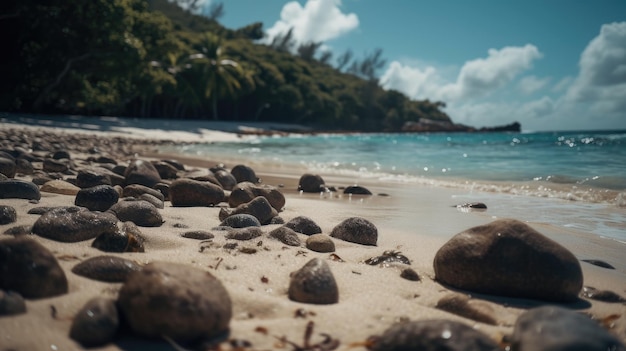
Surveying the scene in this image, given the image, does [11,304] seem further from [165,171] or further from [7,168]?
[165,171]

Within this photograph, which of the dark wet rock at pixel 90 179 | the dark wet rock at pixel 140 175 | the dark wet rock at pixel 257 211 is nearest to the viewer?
the dark wet rock at pixel 257 211

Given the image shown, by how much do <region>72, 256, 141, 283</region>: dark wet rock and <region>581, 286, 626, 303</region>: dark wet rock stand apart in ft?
7.49

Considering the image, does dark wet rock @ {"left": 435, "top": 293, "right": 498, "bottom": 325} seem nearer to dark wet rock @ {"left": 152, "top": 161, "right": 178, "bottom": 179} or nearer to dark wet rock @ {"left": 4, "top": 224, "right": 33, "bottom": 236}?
dark wet rock @ {"left": 4, "top": 224, "right": 33, "bottom": 236}

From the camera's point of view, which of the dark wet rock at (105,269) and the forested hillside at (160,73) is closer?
the dark wet rock at (105,269)

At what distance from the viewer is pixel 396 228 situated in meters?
4.04

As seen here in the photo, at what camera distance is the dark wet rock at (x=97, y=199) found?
3.54 metres

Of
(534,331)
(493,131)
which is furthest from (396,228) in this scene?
(493,131)

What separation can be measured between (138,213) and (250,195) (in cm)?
131

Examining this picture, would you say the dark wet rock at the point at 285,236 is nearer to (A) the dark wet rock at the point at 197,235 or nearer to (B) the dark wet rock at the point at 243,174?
(A) the dark wet rock at the point at 197,235

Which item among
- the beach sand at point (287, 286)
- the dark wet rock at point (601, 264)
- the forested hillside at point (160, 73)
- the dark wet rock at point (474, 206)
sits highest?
the forested hillside at point (160, 73)

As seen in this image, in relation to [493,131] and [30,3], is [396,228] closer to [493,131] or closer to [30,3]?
[30,3]

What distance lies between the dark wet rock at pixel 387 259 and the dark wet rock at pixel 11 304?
1793mm

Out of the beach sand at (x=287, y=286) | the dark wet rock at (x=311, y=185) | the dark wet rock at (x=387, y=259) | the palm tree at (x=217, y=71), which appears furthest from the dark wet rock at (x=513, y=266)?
the palm tree at (x=217, y=71)

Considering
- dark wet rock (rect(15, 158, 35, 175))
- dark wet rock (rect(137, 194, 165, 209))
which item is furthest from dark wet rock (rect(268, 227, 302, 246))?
dark wet rock (rect(15, 158, 35, 175))
